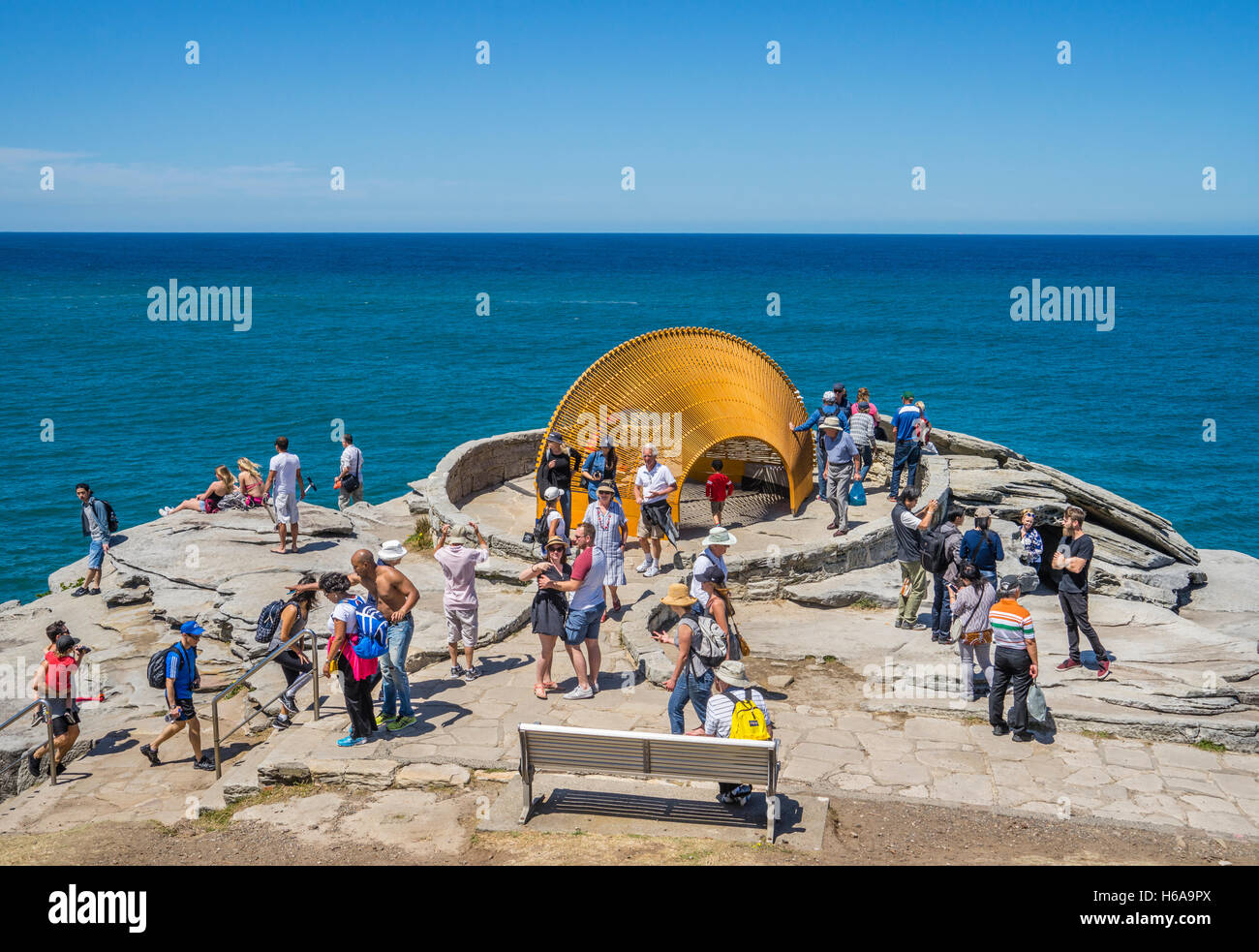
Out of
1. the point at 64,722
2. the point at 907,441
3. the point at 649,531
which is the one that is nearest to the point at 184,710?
the point at 64,722

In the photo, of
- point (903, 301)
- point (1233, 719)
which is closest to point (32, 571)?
point (1233, 719)

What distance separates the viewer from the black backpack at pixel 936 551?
10891 millimetres

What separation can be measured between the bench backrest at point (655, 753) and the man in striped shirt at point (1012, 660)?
290cm

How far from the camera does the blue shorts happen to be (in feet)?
30.0

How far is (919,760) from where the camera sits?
27.5ft

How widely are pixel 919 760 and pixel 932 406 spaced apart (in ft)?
133

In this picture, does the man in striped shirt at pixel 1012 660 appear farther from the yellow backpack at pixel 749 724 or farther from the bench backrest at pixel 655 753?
the bench backrest at pixel 655 753

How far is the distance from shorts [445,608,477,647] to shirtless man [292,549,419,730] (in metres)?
0.87

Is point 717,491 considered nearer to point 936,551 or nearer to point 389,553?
point 936,551

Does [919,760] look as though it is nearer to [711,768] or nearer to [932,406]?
[711,768]

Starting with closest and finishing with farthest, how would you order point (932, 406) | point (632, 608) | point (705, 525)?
point (632, 608) → point (705, 525) → point (932, 406)

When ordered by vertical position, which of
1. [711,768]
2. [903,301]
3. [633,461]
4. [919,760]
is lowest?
[919,760]

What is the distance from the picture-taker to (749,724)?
6992 mm

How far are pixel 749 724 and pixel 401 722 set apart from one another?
11.0 ft
